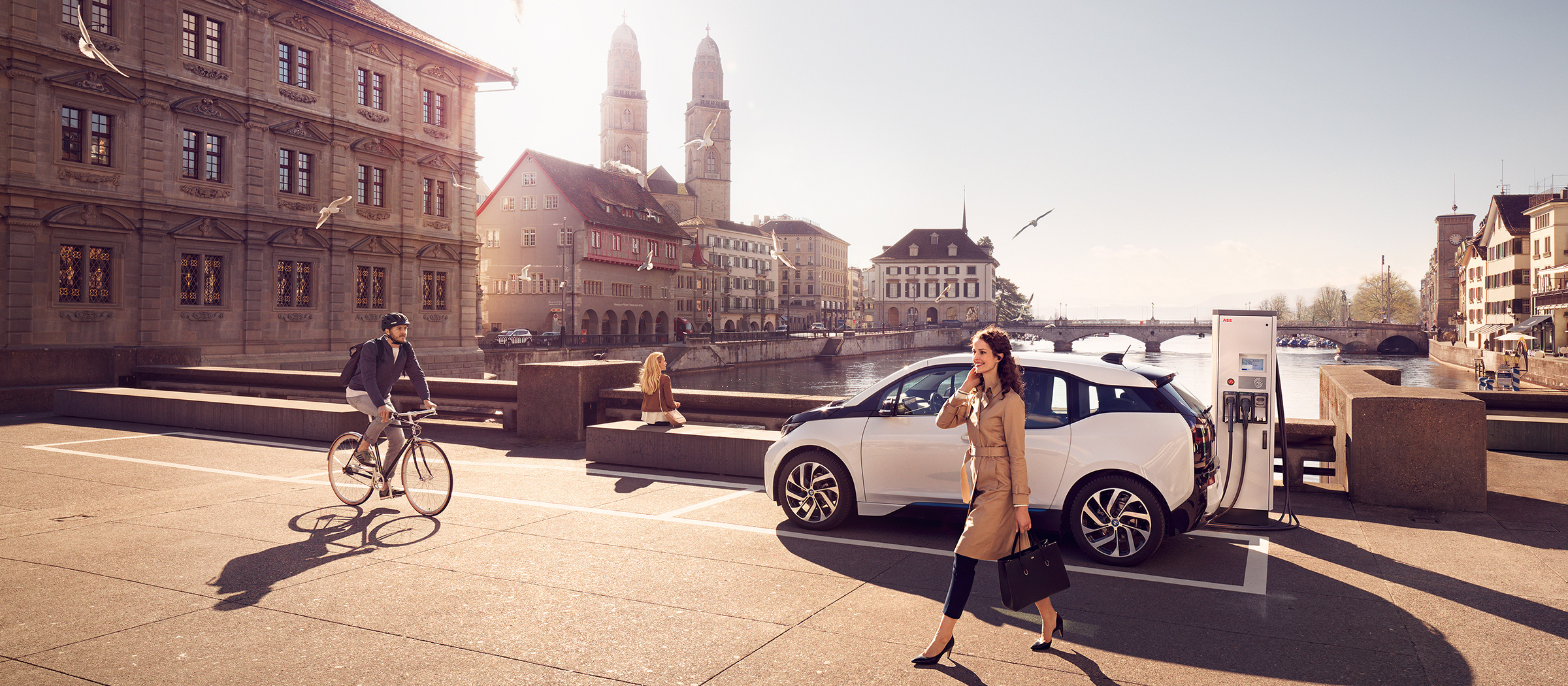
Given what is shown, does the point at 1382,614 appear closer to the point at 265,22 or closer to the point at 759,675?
the point at 759,675

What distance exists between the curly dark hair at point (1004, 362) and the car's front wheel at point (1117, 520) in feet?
7.41

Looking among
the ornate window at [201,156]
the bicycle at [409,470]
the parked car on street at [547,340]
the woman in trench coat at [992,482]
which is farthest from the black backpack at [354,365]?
the parked car on street at [547,340]

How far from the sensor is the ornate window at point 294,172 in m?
34.2

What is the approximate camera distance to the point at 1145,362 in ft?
134

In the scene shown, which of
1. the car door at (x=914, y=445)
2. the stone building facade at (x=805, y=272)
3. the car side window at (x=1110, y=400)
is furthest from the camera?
the stone building facade at (x=805, y=272)

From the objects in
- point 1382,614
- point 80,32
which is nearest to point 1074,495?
point 1382,614

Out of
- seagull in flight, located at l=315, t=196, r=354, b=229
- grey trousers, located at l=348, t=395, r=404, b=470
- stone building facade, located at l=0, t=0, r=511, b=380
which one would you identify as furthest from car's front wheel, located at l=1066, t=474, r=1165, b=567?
seagull in flight, located at l=315, t=196, r=354, b=229

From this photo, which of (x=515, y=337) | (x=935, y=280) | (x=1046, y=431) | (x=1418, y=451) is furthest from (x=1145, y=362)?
(x=935, y=280)

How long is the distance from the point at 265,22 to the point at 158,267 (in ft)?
32.8

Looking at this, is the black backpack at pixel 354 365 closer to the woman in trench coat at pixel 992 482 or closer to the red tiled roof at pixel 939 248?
the woman in trench coat at pixel 992 482

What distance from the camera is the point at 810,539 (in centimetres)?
730

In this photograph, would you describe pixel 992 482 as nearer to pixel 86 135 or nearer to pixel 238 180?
pixel 86 135

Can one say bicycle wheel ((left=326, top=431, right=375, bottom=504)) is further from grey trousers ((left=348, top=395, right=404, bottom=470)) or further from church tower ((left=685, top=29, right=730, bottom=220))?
church tower ((left=685, top=29, right=730, bottom=220))

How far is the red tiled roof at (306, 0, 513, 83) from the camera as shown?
3616 cm
